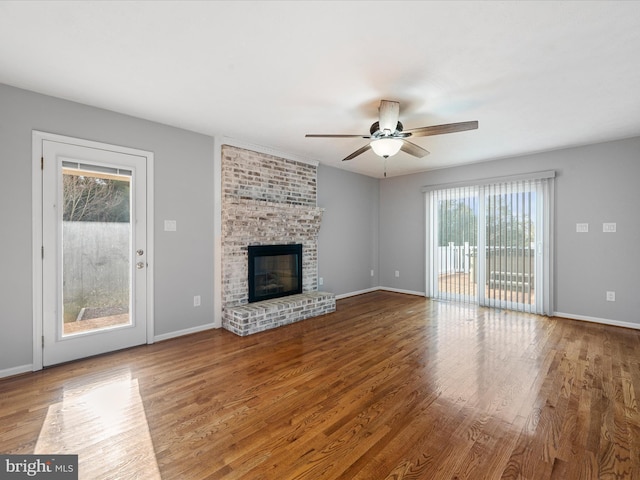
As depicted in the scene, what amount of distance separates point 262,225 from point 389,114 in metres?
2.43

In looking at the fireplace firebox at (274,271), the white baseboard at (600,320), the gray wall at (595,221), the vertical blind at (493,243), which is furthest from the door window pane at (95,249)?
the white baseboard at (600,320)

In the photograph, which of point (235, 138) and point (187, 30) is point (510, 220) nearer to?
point (235, 138)

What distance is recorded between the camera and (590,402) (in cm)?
218

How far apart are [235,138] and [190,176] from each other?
33.3 inches

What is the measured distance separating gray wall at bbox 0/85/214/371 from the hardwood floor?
480 mm

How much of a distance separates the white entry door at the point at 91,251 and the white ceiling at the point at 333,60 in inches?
26.1

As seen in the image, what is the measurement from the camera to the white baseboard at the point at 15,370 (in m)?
2.58

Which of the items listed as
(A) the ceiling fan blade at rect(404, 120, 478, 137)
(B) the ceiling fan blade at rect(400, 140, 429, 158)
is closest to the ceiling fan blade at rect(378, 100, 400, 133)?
(A) the ceiling fan blade at rect(404, 120, 478, 137)

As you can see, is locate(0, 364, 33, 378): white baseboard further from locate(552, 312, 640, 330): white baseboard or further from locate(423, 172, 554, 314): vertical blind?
locate(552, 312, 640, 330): white baseboard

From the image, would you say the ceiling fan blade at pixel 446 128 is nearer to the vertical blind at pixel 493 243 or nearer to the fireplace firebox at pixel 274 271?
the fireplace firebox at pixel 274 271

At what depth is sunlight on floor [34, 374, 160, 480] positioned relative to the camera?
5.11 feet

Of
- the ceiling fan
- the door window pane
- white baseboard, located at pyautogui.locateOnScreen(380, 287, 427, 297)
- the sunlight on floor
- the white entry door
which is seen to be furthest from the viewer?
white baseboard, located at pyautogui.locateOnScreen(380, 287, 427, 297)

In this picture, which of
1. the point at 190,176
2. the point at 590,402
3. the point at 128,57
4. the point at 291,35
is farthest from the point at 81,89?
the point at 590,402

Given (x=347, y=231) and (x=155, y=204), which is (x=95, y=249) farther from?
(x=347, y=231)
